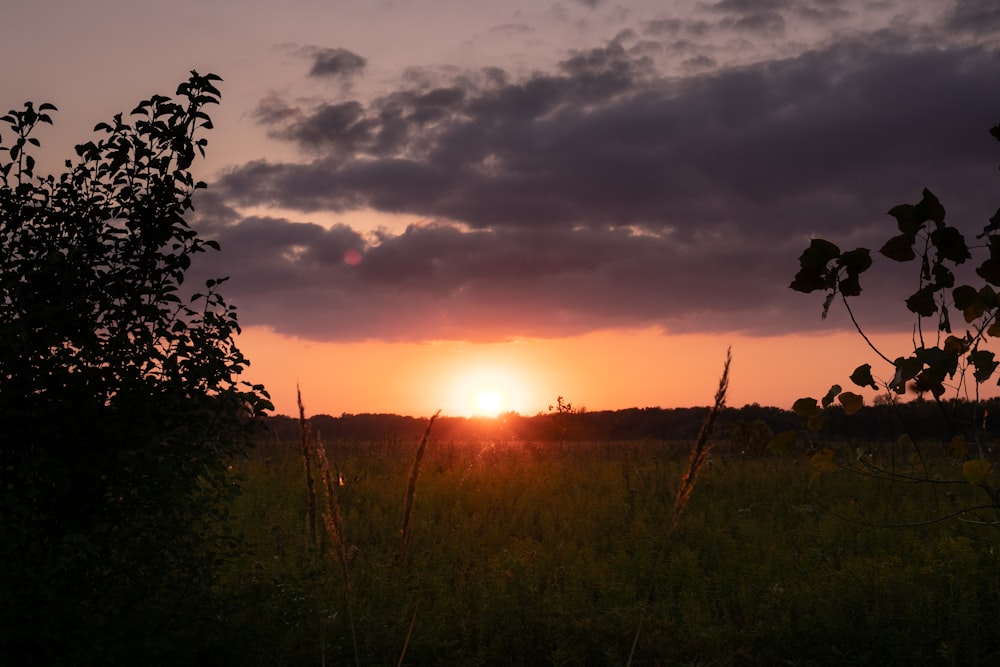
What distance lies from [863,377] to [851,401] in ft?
0.48

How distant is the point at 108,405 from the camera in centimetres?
582

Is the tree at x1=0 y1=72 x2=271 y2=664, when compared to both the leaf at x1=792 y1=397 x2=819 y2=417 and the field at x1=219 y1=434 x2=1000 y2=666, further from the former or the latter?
the leaf at x1=792 y1=397 x2=819 y2=417

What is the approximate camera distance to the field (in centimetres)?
655

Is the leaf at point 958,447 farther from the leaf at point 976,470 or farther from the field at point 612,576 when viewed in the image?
the field at point 612,576

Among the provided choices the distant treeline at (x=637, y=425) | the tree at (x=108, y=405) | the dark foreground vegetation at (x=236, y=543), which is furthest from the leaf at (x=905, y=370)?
the distant treeline at (x=637, y=425)

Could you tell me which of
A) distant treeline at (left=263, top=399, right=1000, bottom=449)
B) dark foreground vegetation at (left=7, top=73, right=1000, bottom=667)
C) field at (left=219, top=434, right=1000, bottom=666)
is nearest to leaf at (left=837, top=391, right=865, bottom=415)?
dark foreground vegetation at (left=7, top=73, right=1000, bottom=667)

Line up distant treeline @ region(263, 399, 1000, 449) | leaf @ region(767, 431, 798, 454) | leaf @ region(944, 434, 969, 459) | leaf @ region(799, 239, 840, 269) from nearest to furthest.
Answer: leaf @ region(799, 239, 840, 269) → leaf @ region(944, 434, 969, 459) → leaf @ region(767, 431, 798, 454) → distant treeline @ region(263, 399, 1000, 449)

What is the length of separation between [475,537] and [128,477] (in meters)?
5.45

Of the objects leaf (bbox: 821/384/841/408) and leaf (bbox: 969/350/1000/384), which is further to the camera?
leaf (bbox: 821/384/841/408)

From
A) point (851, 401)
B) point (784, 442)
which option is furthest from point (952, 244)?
point (784, 442)

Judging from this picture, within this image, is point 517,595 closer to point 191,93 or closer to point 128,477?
point 128,477

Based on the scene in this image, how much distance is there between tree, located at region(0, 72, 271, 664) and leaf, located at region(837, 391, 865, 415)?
3810 millimetres

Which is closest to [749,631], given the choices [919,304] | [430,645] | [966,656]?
[966,656]

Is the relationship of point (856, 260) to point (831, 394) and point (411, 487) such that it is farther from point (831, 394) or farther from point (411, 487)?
point (411, 487)
